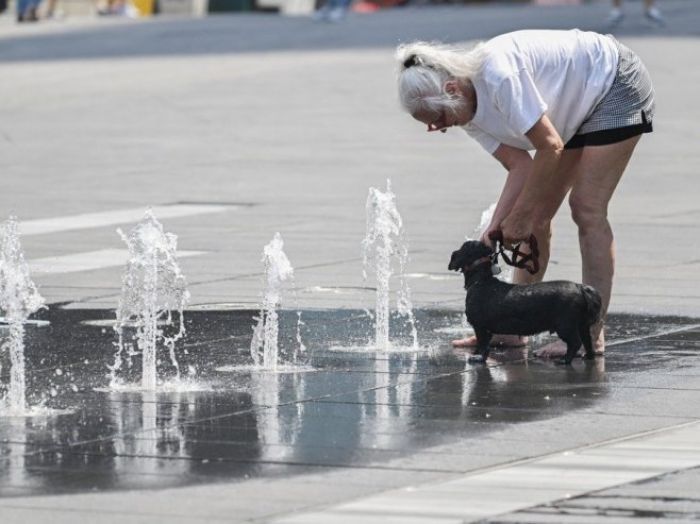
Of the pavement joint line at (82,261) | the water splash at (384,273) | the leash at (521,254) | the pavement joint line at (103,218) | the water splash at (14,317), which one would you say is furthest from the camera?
the pavement joint line at (103,218)

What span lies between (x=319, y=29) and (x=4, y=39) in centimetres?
498

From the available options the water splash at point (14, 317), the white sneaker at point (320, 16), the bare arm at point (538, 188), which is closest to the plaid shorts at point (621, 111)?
the bare arm at point (538, 188)

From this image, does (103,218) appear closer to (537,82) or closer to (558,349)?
(558,349)

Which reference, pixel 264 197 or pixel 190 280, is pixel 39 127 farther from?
pixel 190 280

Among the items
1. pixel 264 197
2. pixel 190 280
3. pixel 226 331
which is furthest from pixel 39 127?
pixel 226 331

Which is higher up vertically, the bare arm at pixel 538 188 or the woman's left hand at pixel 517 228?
the bare arm at pixel 538 188

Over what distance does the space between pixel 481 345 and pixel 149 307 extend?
152 cm

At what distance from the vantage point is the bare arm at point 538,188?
7582mm

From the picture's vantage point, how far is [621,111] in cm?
789

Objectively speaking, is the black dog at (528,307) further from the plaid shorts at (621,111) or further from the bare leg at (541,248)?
the plaid shorts at (621,111)

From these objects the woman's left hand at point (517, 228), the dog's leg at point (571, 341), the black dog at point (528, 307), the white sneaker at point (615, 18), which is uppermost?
the white sneaker at point (615, 18)

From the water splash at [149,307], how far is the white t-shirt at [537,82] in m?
1.54

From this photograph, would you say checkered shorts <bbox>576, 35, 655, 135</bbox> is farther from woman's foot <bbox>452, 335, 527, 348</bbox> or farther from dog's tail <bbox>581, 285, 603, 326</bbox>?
woman's foot <bbox>452, 335, 527, 348</bbox>

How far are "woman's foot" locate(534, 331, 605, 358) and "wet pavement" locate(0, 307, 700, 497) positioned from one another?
2.7 inches
